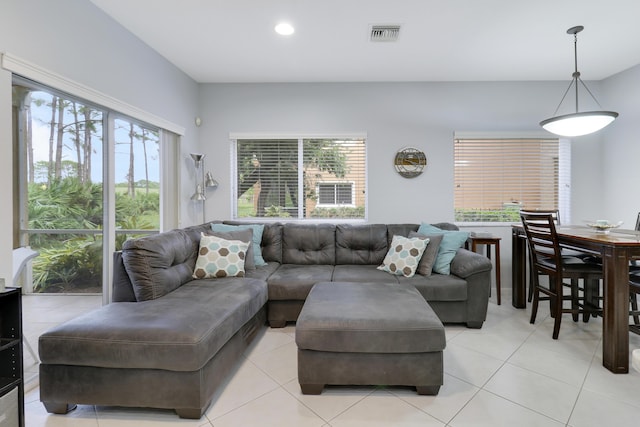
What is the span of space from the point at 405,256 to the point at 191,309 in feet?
6.49

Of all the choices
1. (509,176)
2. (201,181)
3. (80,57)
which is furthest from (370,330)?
(509,176)

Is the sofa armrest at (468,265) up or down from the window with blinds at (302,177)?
down

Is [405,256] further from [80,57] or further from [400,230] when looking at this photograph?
[80,57]

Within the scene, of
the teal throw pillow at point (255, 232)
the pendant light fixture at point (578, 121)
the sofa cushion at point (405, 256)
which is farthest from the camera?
the teal throw pillow at point (255, 232)

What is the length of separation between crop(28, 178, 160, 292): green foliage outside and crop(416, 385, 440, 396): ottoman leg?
8.38 ft

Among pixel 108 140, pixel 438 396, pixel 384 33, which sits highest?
pixel 384 33

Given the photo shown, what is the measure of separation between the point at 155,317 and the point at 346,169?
2792mm

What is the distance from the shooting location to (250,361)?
226cm

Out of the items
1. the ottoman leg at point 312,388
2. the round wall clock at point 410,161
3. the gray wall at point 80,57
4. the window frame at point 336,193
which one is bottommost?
the ottoman leg at point 312,388

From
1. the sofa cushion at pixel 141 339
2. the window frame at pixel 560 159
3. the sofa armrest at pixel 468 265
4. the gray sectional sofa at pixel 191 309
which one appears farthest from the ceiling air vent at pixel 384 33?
the sofa cushion at pixel 141 339

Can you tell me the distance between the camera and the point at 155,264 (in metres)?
2.25

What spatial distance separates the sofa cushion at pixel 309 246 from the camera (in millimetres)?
3482

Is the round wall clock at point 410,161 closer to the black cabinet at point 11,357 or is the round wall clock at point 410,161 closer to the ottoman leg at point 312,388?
the ottoman leg at point 312,388

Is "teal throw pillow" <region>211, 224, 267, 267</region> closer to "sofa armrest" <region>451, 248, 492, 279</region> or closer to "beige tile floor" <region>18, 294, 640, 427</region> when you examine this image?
"beige tile floor" <region>18, 294, 640, 427</region>
